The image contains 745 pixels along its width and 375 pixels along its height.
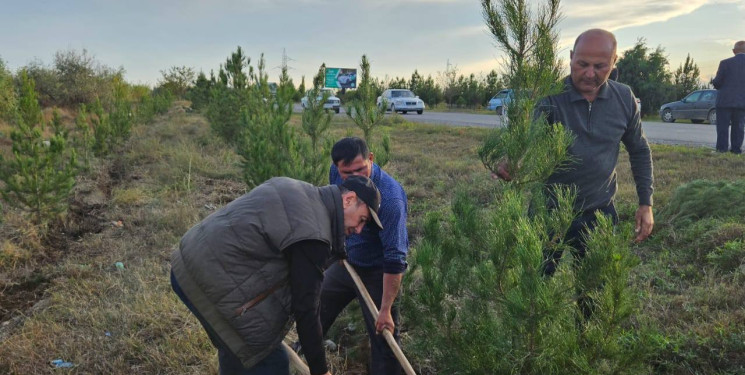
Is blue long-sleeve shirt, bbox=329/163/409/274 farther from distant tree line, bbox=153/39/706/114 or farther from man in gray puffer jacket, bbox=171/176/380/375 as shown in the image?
distant tree line, bbox=153/39/706/114

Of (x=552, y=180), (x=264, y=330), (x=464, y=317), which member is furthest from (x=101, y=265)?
(x=552, y=180)

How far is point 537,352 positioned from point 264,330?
1.03 m

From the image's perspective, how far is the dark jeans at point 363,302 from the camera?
250 centimetres

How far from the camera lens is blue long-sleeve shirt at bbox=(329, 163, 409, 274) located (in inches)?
89.4

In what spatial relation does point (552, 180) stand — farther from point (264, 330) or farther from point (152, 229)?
point (152, 229)

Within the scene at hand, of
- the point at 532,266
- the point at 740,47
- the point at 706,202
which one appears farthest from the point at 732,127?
the point at 532,266

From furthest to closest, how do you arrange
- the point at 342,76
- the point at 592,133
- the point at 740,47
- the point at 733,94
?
the point at 342,76, the point at 740,47, the point at 733,94, the point at 592,133

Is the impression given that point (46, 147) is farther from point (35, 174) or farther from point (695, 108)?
point (695, 108)

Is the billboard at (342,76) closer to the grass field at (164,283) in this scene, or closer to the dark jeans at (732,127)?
the grass field at (164,283)

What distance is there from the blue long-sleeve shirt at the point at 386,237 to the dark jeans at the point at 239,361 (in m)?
0.62

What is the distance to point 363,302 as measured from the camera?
248 centimetres

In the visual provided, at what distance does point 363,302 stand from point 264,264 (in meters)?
0.87

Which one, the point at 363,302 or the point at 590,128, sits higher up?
the point at 590,128

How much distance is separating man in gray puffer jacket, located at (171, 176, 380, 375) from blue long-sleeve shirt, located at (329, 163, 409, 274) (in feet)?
1.47
